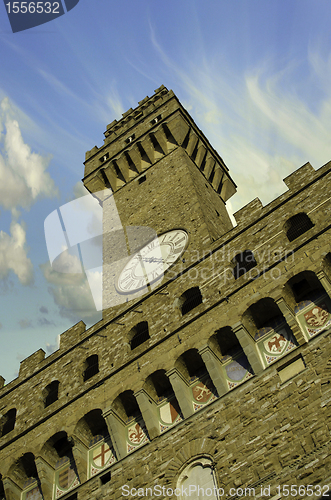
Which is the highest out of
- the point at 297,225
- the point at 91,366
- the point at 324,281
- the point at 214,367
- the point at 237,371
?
the point at 91,366

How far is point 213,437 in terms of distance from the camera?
11.3m

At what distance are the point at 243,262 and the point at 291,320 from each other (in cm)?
296

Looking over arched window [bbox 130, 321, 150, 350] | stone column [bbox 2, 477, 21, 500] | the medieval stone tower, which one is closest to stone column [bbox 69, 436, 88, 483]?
the medieval stone tower

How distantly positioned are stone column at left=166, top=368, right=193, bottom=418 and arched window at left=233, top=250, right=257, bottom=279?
3.08 metres

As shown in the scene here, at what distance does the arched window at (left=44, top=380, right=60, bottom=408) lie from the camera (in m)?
15.7

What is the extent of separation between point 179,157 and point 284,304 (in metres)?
11.0

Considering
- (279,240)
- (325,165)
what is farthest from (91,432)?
(325,165)

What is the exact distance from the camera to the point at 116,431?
505 inches

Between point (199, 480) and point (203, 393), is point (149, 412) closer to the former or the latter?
point (203, 393)

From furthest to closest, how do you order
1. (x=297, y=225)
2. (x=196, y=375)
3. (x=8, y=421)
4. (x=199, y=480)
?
1. (x=8, y=421)
2. (x=297, y=225)
3. (x=196, y=375)
4. (x=199, y=480)

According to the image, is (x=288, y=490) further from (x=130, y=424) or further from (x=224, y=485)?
(x=130, y=424)

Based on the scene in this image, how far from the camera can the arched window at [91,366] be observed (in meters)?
15.4

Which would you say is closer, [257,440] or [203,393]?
[257,440]

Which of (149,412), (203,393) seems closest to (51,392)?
(149,412)
